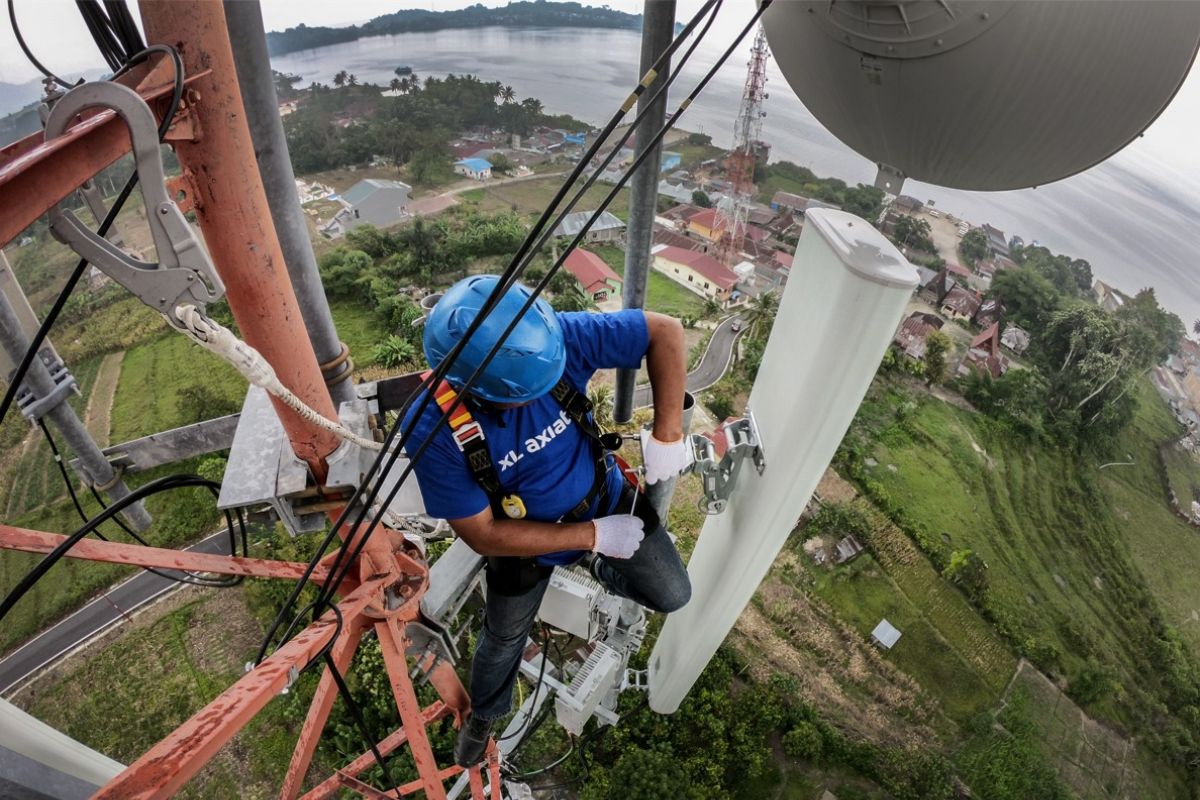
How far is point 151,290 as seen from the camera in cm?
135

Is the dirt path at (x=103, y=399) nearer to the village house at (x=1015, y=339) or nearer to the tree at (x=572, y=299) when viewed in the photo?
Result: the tree at (x=572, y=299)

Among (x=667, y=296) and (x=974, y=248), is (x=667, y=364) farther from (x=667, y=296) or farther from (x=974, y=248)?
(x=974, y=248)

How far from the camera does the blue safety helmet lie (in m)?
1.98

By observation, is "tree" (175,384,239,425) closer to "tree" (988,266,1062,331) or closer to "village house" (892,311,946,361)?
"village house" (892,311,946,361)

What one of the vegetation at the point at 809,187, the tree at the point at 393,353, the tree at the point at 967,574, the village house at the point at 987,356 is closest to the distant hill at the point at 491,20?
the vegetation at the point at 809,187

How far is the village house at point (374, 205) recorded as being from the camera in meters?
25.9

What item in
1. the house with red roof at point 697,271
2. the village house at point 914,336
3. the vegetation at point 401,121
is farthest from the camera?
the vegetation at point 401,121

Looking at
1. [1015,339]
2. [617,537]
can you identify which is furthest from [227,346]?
[1015,339]

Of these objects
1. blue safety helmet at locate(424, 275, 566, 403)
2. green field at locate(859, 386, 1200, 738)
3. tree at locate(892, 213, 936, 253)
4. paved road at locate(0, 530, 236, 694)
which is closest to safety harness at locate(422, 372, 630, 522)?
blue safety helmet at locate(424, 275, 566, 403)

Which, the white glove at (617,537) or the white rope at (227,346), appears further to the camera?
the white glove at (617,537)

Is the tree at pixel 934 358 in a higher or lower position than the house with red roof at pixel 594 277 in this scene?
higher

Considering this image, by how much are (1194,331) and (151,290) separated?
113 feet

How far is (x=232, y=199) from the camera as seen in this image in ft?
4.72

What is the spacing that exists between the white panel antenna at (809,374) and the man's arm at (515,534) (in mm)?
1005
